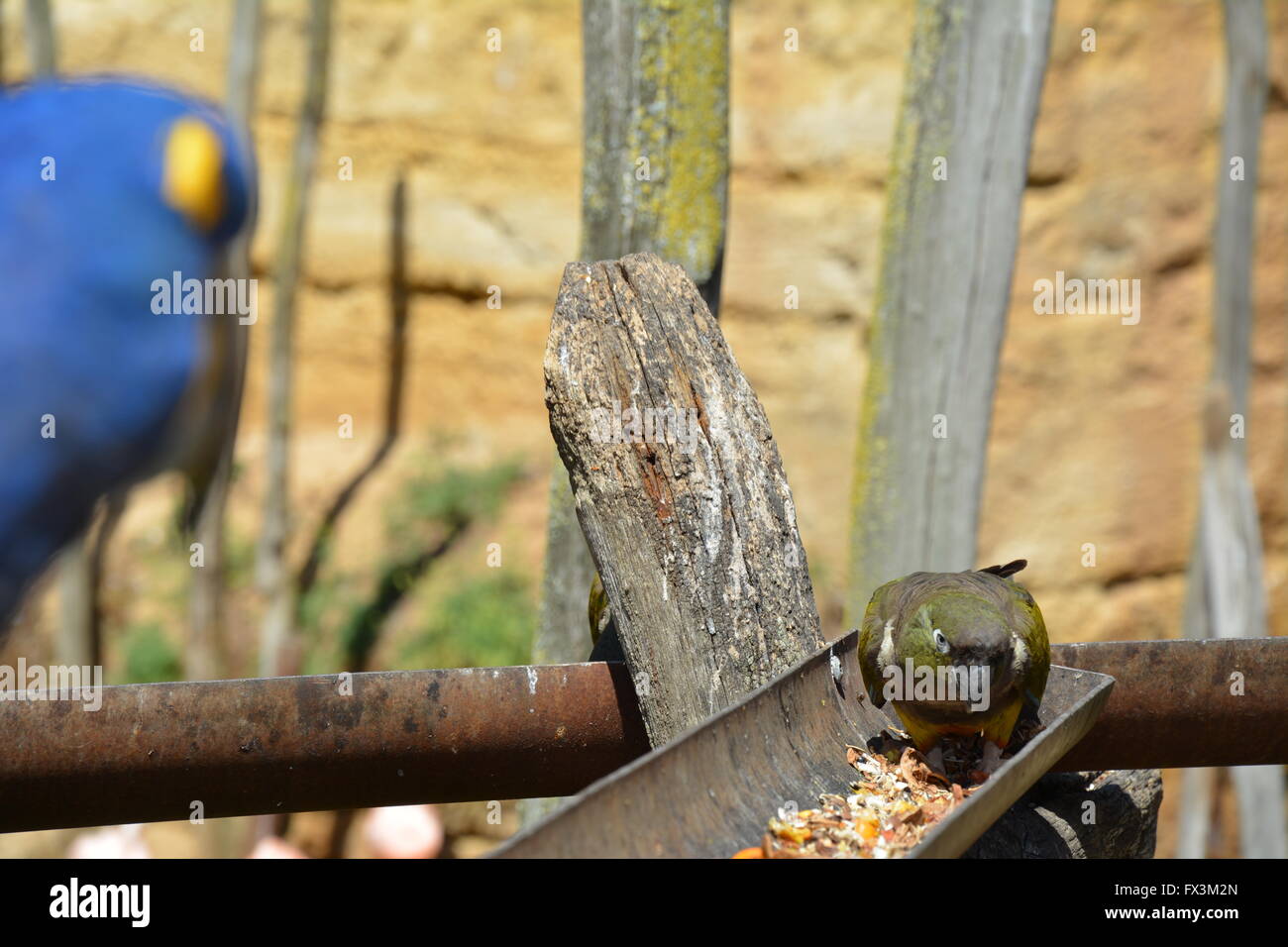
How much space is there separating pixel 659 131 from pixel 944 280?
3.79ft

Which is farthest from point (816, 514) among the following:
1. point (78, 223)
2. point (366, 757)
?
point (78, 223)

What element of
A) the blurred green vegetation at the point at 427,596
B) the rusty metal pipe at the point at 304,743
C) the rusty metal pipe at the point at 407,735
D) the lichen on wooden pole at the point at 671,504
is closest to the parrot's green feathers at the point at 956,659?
the lichen on wooden pole at the point at 671,504

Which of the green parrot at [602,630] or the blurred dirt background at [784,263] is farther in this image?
the blurred dirt background at [784,263]

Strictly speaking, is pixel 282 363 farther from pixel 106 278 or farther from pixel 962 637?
pixel 962 637

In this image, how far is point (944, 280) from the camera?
382cm

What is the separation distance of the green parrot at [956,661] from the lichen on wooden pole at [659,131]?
1.30 metres

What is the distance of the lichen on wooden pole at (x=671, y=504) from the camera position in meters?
2.28

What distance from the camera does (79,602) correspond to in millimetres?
7727

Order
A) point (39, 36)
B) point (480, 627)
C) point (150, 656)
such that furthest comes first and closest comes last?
point (150, 656) < point (480, 627) < point (39, 36)

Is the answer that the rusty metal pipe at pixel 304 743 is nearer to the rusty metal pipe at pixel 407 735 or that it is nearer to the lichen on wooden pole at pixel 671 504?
the rusty metal pipe at pixel 407 735

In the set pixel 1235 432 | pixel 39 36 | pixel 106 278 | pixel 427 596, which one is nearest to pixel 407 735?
A: pixel 106 278

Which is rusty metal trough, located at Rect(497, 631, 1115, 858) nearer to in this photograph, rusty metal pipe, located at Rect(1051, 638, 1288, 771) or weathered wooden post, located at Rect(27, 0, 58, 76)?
rusty metal pipe, located at Rect(1051, 638, 1288, 771)

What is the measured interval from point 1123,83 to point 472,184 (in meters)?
5.04

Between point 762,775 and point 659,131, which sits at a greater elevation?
point 659,131
